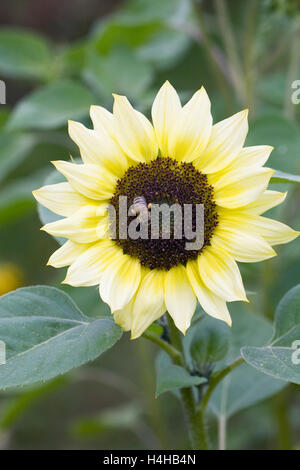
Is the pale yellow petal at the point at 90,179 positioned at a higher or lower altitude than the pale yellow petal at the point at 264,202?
higher

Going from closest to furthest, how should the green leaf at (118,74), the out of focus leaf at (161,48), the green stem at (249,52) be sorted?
the green stem at (249,52) → the green leaf at (118,74) → the out of focus leaf at (161,48)

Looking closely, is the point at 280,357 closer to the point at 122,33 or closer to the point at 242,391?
the point at 242,391

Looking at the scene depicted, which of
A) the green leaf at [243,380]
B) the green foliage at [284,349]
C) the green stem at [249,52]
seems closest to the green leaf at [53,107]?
the green stem at [249,52]

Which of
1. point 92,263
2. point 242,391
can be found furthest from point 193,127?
point 242,391

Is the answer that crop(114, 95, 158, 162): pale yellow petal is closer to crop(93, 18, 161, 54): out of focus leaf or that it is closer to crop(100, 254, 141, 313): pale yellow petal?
crop(100, 254, 141, 313): pale yellow petal

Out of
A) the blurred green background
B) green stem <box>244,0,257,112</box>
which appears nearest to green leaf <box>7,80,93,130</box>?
the blurred green background

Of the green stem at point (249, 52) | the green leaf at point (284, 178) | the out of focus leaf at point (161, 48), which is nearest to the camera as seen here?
the green leaf at point (284, 178)

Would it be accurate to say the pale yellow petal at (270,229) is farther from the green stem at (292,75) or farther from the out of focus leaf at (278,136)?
the green stem at (292,75)
